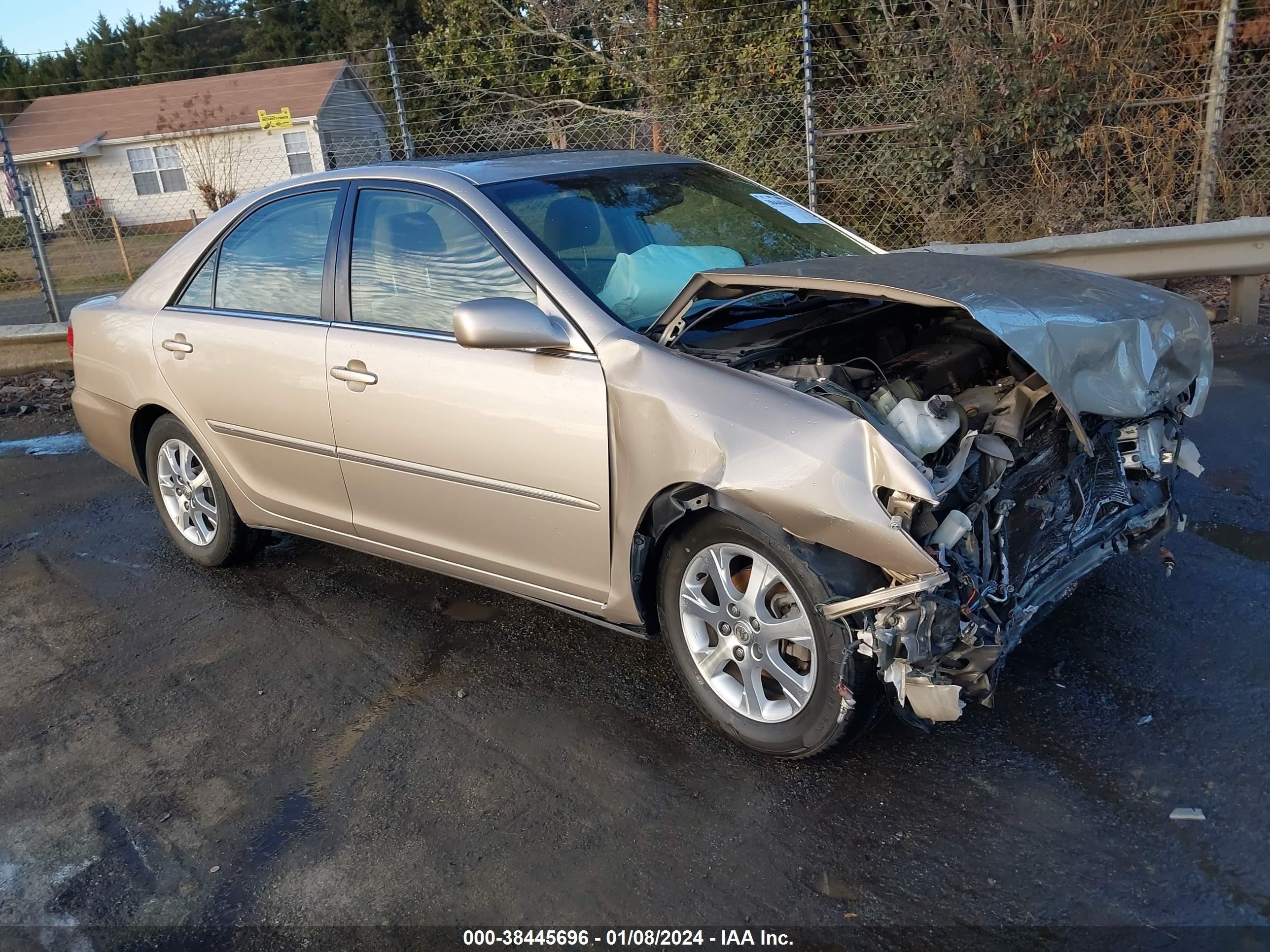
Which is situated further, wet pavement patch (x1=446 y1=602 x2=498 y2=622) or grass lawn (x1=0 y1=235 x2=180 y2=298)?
grass lawn (x1=0 y1=235 x2=180 y2=298)

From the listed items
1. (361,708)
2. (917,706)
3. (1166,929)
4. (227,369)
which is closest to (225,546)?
(227,369)

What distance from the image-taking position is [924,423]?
283 cm

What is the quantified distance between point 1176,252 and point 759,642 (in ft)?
19.5

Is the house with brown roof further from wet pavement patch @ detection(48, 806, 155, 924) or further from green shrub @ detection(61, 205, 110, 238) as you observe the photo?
wet pavement patch @ detection(48, 806, 155, 924)

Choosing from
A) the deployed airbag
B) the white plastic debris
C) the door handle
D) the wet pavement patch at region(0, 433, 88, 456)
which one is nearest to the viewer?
the deployed airbag

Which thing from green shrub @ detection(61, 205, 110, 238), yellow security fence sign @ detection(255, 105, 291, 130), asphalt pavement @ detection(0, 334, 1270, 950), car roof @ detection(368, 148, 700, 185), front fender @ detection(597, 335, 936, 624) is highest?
yellow security fence sign @ detection(255, 105, 291, 130)

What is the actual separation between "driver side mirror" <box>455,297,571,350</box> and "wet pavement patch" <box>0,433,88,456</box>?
5.21 m

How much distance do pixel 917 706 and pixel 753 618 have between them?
547 millimetres

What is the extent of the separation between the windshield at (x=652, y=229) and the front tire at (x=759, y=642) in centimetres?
82

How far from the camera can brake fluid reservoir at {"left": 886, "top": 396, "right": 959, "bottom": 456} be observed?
2799 mm

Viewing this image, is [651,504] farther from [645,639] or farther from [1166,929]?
[1166,929]

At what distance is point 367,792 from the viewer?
3.30 m

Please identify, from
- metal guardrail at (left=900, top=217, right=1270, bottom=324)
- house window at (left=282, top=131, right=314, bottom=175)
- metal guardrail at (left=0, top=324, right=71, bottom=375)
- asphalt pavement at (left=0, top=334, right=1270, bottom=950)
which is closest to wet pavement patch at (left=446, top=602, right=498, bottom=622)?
asphalt pavement at (left=0, top=334, right=1270, bottom=950)

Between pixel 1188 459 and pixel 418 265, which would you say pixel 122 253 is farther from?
pixel 1188 459
